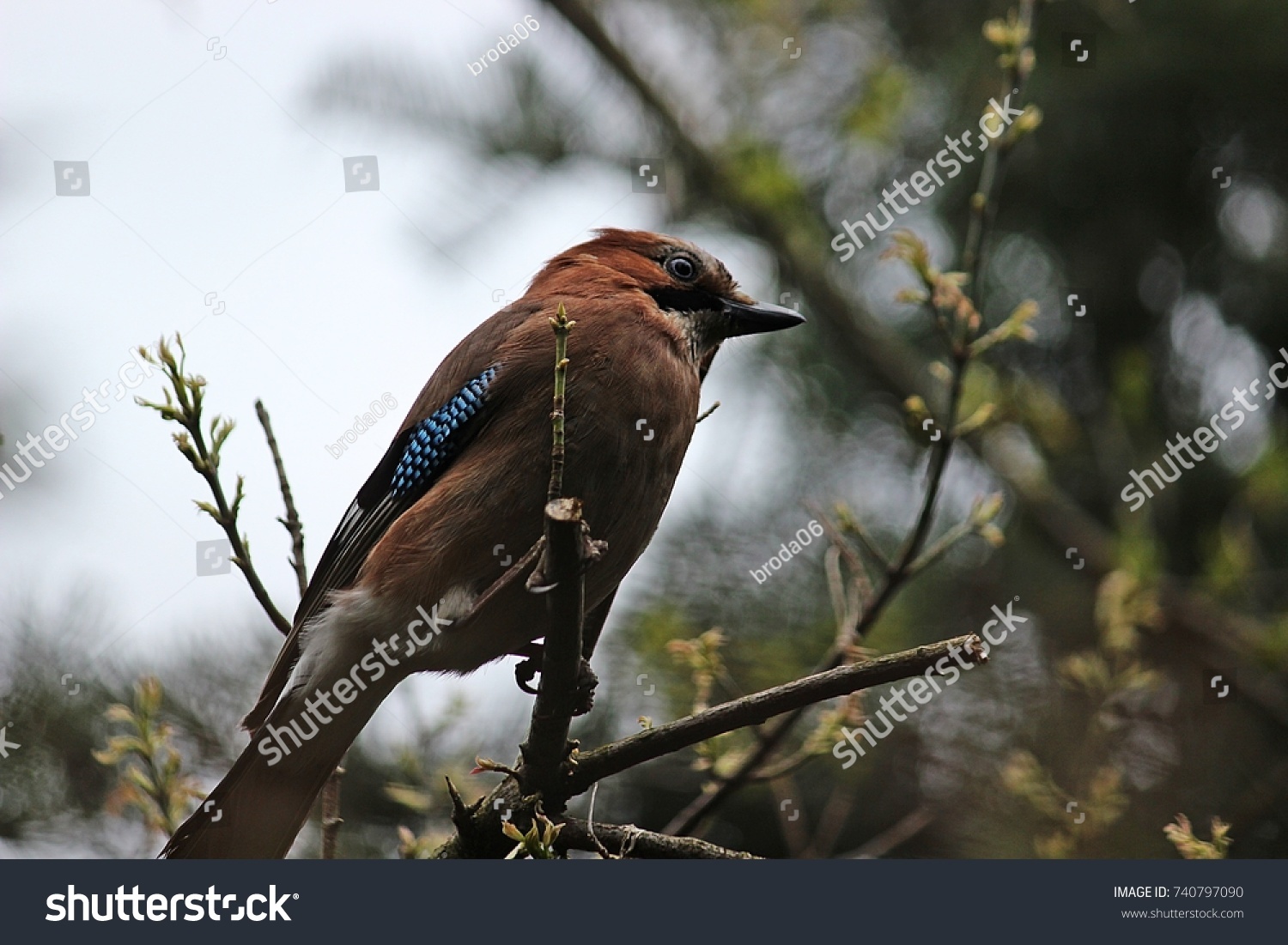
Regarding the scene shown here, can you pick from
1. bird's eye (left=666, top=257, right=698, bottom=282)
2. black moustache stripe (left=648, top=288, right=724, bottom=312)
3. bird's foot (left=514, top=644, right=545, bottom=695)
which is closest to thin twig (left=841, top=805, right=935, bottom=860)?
bird's foot (left=514, top=644, right=545, bottom=695)

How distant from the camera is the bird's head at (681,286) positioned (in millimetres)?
4137

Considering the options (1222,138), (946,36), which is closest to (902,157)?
(946,36)

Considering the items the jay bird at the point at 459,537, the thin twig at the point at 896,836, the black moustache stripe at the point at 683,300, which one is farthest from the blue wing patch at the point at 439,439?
A: the thin twig at the point at 896,836

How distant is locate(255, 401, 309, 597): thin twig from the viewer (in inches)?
133

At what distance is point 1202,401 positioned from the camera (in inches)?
231

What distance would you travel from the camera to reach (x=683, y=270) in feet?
13.9

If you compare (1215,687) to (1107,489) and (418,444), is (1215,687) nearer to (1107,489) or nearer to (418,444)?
(1107,489)

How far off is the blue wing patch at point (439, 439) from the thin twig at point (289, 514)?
0.37 metres

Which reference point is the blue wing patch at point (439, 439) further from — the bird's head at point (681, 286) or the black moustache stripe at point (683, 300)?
the black moustache stripe at point (683, 300)

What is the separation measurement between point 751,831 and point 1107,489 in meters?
2.35

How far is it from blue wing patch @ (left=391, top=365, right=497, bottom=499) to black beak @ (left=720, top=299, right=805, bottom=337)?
802 millimetres

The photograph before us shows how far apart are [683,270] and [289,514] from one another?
151 cm

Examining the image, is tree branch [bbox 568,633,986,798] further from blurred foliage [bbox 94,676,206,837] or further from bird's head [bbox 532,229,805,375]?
bird's head [bbox 532,229,805,375]

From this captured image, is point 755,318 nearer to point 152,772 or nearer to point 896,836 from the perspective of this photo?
point 896,836
